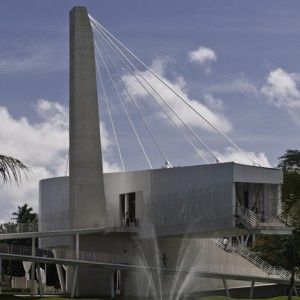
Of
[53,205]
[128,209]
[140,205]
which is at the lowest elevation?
[128,209]

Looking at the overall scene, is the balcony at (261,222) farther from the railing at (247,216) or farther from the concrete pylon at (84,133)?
the concrete pylon at (84,133)

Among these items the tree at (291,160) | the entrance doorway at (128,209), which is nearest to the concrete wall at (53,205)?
the entrance doorway at (128,209)

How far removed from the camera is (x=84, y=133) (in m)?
49.1

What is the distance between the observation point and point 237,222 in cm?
4475

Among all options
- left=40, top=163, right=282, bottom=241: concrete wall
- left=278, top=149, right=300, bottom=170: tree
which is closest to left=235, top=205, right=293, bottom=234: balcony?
left=40, top=163, right=282, bottom=241: concrete wall

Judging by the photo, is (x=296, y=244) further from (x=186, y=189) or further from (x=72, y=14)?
(x=72, y=14)

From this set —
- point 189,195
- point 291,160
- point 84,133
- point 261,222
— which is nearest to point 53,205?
point 84,133

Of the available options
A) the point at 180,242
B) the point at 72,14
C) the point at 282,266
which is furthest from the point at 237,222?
the point at 72,14

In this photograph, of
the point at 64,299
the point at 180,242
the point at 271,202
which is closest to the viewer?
the point at 64,299

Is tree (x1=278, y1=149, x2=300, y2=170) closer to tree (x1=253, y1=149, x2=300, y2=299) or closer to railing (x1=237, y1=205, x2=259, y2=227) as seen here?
tree (x1=253, y1=149, x2=300, y2=299)

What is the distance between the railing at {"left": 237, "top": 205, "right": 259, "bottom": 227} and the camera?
146 ft

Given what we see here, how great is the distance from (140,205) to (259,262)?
11.1 meters

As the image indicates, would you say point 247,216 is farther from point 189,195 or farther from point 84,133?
point 84,133

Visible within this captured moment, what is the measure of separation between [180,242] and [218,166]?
816 cm
